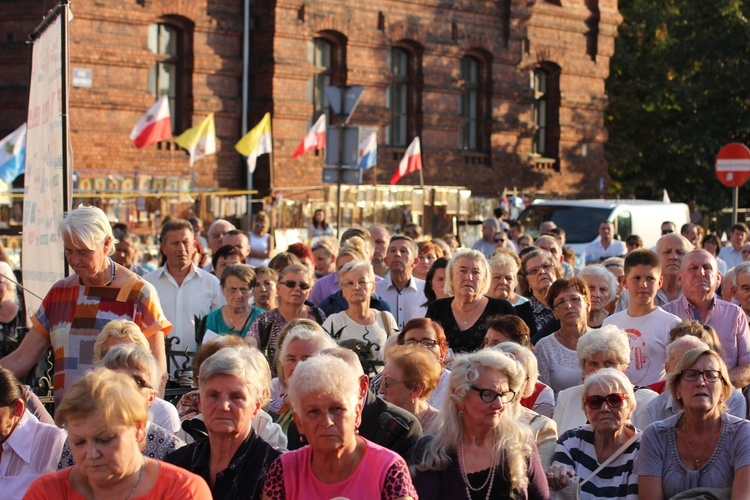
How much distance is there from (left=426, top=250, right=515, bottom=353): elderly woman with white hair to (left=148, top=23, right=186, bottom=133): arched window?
16908 millimetres

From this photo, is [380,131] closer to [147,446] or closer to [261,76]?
[261,76]

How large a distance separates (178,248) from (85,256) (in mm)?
4014

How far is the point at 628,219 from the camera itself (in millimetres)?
24734

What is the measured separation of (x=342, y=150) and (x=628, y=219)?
28.3 ft

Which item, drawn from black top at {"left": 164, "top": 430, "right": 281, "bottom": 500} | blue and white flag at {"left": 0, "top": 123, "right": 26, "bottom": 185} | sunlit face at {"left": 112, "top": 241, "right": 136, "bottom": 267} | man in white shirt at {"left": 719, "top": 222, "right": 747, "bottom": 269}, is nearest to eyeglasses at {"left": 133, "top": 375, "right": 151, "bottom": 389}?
black top at {"left": 164, "top": 430, "right": 281, "bottom": 500}

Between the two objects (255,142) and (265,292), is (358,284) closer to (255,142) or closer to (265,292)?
(265,292)

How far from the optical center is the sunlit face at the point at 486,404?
230 inches

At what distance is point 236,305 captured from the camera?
396 inches

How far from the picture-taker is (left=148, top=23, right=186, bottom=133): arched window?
1019 inches

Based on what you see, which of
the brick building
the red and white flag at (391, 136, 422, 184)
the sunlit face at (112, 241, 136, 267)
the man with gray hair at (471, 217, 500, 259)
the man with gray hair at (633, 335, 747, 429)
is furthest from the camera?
the red and white flag at (391, 136, 422, 184)

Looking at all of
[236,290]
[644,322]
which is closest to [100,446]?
[236,290]

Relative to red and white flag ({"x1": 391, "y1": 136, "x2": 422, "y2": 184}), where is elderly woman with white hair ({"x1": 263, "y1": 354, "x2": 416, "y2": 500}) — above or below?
below

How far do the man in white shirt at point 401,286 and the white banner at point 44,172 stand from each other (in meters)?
3.48

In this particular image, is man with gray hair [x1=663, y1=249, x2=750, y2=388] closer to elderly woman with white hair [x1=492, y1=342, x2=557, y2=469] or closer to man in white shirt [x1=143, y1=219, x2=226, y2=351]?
elderly woman with white hair [x1=492, y1=342, x2=557, y2=469]
